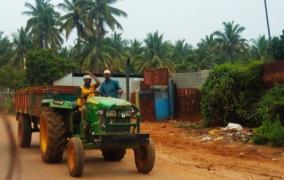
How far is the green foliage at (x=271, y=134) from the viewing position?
43.3 feet

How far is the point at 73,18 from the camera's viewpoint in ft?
171

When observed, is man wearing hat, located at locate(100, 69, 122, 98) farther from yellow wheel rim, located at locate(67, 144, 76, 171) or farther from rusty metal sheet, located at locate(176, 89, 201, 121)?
rusty metal sheet, located at locate(176, 89, 201, 121)

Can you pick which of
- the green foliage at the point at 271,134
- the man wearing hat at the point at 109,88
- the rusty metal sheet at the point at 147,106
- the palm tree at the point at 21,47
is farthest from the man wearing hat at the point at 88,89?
the palm tree at the point at 21,47

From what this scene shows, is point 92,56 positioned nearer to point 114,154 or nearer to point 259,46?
Answer: point 259,46

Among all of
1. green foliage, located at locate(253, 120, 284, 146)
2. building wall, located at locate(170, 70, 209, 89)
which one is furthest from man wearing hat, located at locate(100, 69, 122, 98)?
building wall, located at locate(170, 70, 209, 89)

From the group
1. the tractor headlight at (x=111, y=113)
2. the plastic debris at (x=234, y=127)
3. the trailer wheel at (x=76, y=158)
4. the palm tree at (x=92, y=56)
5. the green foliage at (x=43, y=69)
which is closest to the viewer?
the trailer wheel at (x=76, y=158)

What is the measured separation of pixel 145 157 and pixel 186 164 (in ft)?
5.19

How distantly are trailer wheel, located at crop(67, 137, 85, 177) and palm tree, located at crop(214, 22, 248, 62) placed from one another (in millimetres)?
63214

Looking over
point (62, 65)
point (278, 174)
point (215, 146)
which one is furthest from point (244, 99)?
point (62, 65)

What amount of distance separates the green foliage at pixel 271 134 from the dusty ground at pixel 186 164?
0.43 metres

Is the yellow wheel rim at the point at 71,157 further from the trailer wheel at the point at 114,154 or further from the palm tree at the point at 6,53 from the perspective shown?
the palm tree at the point at 6,53

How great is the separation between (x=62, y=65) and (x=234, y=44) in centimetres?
3391

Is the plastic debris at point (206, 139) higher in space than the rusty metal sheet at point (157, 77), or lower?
lower

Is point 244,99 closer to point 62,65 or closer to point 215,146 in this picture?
point 215,146
